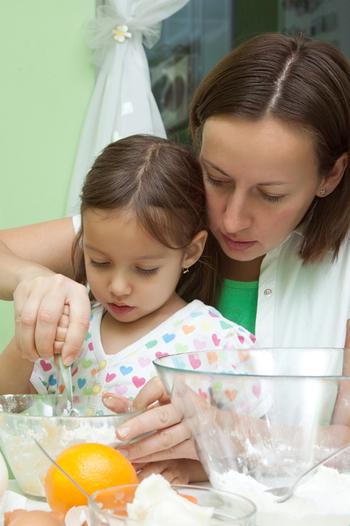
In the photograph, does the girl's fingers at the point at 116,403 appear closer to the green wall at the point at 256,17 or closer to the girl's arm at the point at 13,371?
the girl's arm at the point at 13,371

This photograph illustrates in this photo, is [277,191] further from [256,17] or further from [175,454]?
[256,17]

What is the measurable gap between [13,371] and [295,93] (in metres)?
0.63

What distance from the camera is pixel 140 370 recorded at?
1.24m

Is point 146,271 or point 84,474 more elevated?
point 146,271

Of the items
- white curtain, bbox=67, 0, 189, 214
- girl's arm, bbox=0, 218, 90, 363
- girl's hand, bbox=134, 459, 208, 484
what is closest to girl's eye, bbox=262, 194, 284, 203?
girl's arm, bbox=0, 218, 90, 363

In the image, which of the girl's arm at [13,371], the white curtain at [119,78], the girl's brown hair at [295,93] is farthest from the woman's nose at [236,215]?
the white curtain at [119,78]

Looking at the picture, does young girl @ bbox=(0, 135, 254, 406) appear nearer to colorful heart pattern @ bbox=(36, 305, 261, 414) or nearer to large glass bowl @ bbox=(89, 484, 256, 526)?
colorful heart pattern @ bbox=(36, 305, 261, 414)

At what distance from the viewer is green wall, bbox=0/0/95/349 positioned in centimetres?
248

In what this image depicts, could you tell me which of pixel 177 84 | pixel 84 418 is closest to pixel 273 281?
pixel 84 418

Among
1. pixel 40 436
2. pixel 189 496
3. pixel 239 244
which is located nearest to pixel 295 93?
pixel 239 244

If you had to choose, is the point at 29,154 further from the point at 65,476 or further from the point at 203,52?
the point at 65,476

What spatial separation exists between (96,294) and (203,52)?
1.74 meters

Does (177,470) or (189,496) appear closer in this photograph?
(189,496)

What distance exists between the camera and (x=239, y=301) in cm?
149
